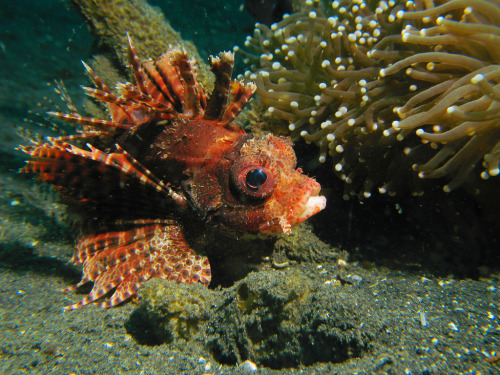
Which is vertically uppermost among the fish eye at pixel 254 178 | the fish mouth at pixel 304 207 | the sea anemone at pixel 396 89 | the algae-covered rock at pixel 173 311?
the sea anemone at pixel 396 89

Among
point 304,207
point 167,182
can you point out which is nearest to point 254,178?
point 304,207

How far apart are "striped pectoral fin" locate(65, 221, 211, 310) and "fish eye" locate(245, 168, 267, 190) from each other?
125 cm

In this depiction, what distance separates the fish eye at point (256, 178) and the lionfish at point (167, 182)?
11 mm

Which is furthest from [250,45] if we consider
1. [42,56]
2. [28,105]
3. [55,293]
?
[42,56]

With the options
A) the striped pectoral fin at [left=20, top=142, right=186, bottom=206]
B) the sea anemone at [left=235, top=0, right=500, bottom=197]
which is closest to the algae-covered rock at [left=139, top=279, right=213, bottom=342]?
the striped pectoral fin at [left=20, top=142, right=186, bottom=206]

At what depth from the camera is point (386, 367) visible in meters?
2.12

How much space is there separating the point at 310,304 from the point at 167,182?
2.40 metres

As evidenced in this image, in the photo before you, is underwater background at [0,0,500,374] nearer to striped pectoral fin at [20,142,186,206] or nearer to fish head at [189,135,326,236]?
fish head at [189,135,326,236]

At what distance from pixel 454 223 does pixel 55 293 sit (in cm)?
554

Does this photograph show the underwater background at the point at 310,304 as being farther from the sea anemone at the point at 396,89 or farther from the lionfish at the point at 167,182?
the sea anemone at the point at 396,89

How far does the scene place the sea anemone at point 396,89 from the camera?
9.65 feet

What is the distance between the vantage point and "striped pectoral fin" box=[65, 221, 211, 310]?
11.5 ft

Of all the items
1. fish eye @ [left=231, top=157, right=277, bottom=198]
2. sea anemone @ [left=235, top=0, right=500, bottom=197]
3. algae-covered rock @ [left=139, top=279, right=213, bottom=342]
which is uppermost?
sea anemone @ [left=235, top=0, right=500, bottom=197]


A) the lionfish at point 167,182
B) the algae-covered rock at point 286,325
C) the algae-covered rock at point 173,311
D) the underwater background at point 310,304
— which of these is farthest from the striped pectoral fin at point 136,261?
the algae-covered rock at point 286,325
